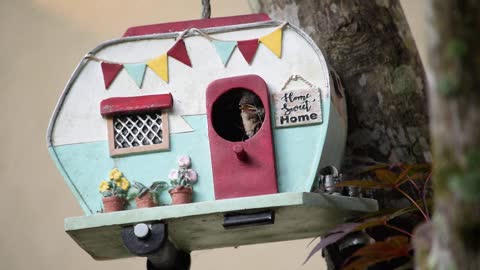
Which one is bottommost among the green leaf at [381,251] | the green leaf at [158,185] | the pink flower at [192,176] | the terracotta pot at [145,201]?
the green leaf at [381,251]

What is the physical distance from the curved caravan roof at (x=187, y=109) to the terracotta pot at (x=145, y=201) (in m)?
0.02

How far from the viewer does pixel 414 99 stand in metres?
1.83

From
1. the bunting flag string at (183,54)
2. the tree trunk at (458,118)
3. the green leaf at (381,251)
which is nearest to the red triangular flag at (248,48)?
the bunting flag string at (183,54)

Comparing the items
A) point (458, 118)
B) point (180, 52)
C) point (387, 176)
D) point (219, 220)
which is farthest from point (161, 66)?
point (458, 118)

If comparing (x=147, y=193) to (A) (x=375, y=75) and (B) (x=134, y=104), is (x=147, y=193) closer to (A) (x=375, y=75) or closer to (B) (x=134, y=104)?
(B) (x=134, y=104)

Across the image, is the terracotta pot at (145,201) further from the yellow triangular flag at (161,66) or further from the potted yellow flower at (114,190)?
the yellow triangular flag at (161,66)

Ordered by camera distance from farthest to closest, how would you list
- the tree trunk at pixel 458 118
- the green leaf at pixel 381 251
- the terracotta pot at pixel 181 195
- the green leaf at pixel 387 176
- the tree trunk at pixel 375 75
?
the tree trunk at pixel 375 75
the terracotta pot at pixel 181 195
the green leaf at pixel 387 176
the green leaf at pixel 381 251
the tree trunk at pixel 458 118

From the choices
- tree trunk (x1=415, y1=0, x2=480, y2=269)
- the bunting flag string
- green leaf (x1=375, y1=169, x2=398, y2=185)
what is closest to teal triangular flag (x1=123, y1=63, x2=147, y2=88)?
the bunting flag string

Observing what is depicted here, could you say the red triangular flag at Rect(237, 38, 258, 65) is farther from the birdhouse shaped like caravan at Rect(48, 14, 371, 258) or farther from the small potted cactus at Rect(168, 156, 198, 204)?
the small potted cactus at Rect(168, 156, 198, 204)

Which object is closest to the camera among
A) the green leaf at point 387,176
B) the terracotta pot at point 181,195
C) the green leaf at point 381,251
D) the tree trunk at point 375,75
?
the green leaf at point 381,251

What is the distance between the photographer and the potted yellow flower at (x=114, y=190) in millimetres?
1487

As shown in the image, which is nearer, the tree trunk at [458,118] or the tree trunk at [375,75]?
the tree trunk at [458,118]

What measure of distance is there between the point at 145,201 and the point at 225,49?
0.80 ft

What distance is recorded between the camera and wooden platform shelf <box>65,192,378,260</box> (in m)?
1.41
